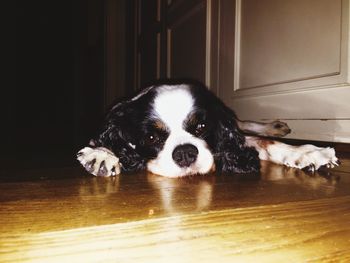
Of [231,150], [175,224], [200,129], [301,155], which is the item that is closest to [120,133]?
[200,129]

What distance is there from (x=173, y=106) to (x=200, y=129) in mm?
201

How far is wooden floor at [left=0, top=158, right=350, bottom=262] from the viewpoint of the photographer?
689 millimetres

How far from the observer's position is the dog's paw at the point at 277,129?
97.0 inches

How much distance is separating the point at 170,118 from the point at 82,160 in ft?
1.80

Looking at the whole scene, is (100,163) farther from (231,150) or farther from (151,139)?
(231,150)

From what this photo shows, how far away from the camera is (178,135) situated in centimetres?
186

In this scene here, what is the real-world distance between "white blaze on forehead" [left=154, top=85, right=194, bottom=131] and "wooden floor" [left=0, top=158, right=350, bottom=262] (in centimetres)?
83

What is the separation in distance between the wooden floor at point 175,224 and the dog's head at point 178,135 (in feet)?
1.99

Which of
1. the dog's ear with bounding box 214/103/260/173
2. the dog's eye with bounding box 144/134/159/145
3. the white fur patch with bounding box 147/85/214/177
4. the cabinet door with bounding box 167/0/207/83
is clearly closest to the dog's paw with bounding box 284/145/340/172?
the dog's ear with bounding box 214/103/260/173

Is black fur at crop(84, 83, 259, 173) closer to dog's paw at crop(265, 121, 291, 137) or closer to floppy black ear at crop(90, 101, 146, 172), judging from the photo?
floppy black ear at crop(90, 101, 146, 172)

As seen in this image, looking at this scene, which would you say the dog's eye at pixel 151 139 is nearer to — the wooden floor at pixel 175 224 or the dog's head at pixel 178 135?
the dog's head at pixel 178 135

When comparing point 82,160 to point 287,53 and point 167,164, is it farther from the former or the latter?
point 287,53

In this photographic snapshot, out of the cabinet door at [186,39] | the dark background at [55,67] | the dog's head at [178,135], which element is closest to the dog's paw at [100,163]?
the dog's head at [178,135]

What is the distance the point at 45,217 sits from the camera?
2.53ft
